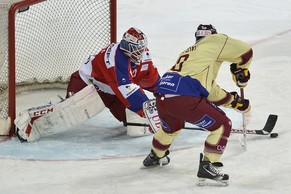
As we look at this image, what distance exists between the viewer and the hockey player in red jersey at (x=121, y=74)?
16.1 ft

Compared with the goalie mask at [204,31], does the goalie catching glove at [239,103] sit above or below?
below

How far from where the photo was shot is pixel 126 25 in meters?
7.76

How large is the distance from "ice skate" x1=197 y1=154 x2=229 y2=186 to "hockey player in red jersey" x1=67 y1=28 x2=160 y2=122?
88 centimetres

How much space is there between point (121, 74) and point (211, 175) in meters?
1.06

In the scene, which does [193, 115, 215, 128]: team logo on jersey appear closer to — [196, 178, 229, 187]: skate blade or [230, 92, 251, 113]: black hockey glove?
[196, 178, 229, 187]: skate blade

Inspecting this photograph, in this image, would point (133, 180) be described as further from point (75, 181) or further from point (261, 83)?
point (261, 83)

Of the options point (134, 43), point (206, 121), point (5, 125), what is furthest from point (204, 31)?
point (5, 125)

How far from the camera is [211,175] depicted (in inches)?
163

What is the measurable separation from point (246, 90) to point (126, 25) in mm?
2103

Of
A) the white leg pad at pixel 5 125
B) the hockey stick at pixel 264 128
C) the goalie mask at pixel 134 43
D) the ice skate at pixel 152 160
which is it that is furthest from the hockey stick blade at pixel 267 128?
the white leg pad at pixel 5 125

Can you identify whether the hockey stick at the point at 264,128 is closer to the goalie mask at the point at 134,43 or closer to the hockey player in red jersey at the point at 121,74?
the hockey player in red jersey at the point at 121,74

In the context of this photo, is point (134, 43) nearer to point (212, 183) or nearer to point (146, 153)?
point (146, 153)

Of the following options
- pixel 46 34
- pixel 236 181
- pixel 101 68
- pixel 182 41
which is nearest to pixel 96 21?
pixel 46 34

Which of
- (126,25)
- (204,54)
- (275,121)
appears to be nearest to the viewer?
(204,54)
